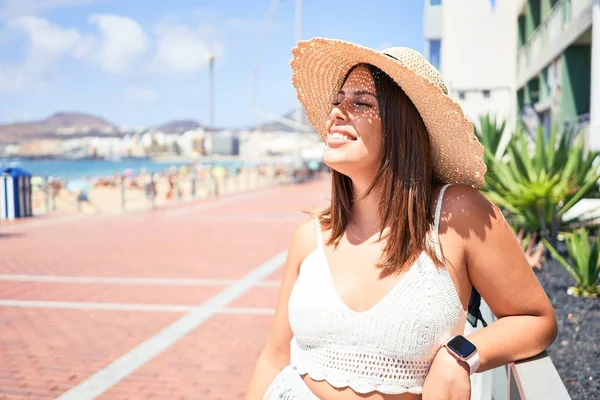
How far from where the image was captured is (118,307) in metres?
6.55

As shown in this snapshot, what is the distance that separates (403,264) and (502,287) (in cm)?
25

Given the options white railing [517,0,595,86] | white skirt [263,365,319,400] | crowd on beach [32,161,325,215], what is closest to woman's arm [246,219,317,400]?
white skirt [263,365,319,400]

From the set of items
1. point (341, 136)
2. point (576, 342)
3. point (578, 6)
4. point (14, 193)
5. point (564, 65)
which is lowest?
point (14, 193)

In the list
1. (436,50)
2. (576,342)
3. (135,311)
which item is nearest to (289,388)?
(576,342)

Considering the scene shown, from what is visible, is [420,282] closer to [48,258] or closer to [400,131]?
[400,131]

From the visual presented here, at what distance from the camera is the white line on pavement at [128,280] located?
308 inches

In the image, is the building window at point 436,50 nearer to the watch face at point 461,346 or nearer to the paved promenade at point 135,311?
the paved promenade at point 135,311

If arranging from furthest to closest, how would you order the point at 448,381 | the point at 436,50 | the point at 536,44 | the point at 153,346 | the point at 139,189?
the point at 139,189, the point at 536,44, the point at 436,50, the point at 153,346, the point at 448,381

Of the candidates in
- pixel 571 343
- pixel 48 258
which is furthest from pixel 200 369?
pixel 48 258

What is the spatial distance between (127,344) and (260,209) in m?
14.0

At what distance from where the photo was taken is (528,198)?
20.2 feet

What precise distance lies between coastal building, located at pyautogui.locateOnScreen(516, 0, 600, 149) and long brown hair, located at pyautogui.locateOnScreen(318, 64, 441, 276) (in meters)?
8.09

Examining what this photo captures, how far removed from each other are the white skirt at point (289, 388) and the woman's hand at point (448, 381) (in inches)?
13.1

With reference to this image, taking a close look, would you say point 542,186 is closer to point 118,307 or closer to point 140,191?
point 118,307
